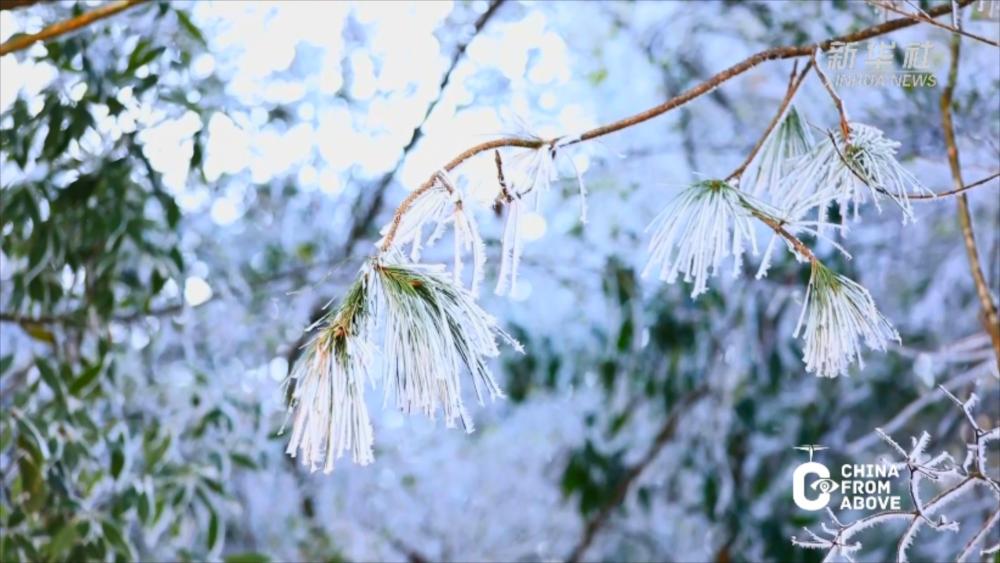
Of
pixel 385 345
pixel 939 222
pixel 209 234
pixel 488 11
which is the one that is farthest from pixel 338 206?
pixel 385 345

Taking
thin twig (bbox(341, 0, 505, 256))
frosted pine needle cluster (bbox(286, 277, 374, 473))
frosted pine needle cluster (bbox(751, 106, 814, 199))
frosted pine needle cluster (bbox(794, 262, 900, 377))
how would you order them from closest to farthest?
frosted pine needle cluster (bbox(286, 277, 374, 473)), frosted pine needle cluster (bbox(794, 262, 900, 377)), frosted pine needle cluster (bbox(751, 106, 814, 199)), thin twig (bbox(341, 0, 505, 256))

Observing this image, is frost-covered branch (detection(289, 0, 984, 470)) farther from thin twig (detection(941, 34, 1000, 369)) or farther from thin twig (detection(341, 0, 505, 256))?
thin twig (detection(341, 0, 505, 256))

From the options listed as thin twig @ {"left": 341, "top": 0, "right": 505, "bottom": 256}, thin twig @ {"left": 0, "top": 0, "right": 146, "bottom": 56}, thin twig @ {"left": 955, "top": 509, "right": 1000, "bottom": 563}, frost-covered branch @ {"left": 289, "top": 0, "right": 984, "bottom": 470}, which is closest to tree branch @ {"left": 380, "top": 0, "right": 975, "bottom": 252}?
frost-covered branch @ {"left": 289, "top": 0, "right": 984, "bottom": 470}

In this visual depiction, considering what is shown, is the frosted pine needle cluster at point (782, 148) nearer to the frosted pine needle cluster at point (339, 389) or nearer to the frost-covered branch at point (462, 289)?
the frost-covered branch at point (462, 289)

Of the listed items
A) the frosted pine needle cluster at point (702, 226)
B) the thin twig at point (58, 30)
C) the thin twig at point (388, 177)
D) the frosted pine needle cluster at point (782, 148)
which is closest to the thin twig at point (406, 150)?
the thin twig at point (388, 177)

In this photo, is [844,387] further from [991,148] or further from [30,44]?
[30,44]

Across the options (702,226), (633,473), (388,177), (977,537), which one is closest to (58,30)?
(388,177)
